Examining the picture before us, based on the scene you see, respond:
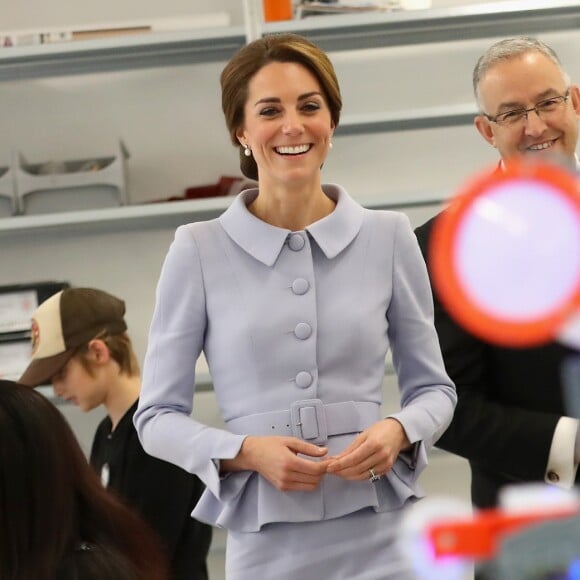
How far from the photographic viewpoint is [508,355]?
129 centimetres

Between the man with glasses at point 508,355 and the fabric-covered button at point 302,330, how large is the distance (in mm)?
206

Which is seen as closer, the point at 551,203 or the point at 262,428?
the point at 551,203

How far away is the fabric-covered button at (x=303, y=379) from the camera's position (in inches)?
45.7

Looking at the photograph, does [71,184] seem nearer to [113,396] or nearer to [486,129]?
[113,396]

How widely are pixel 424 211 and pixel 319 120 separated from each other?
1843mm

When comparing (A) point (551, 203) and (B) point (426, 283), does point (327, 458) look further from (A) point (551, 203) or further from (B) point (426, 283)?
(A) point (551, 203)

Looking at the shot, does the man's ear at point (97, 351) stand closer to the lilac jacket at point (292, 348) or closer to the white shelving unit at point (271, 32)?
the white shelving unit at point (271, 32)

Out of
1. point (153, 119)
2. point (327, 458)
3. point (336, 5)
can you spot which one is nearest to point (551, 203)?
point (327, 458)

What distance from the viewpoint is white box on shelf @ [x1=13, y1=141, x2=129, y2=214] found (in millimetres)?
2910

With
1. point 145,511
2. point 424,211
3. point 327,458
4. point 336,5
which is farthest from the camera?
point 424,211

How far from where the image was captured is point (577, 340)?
6.9 inches

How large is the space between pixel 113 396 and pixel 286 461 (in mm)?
1394

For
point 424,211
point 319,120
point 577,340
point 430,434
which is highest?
point 577,340

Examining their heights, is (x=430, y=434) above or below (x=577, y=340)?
below
